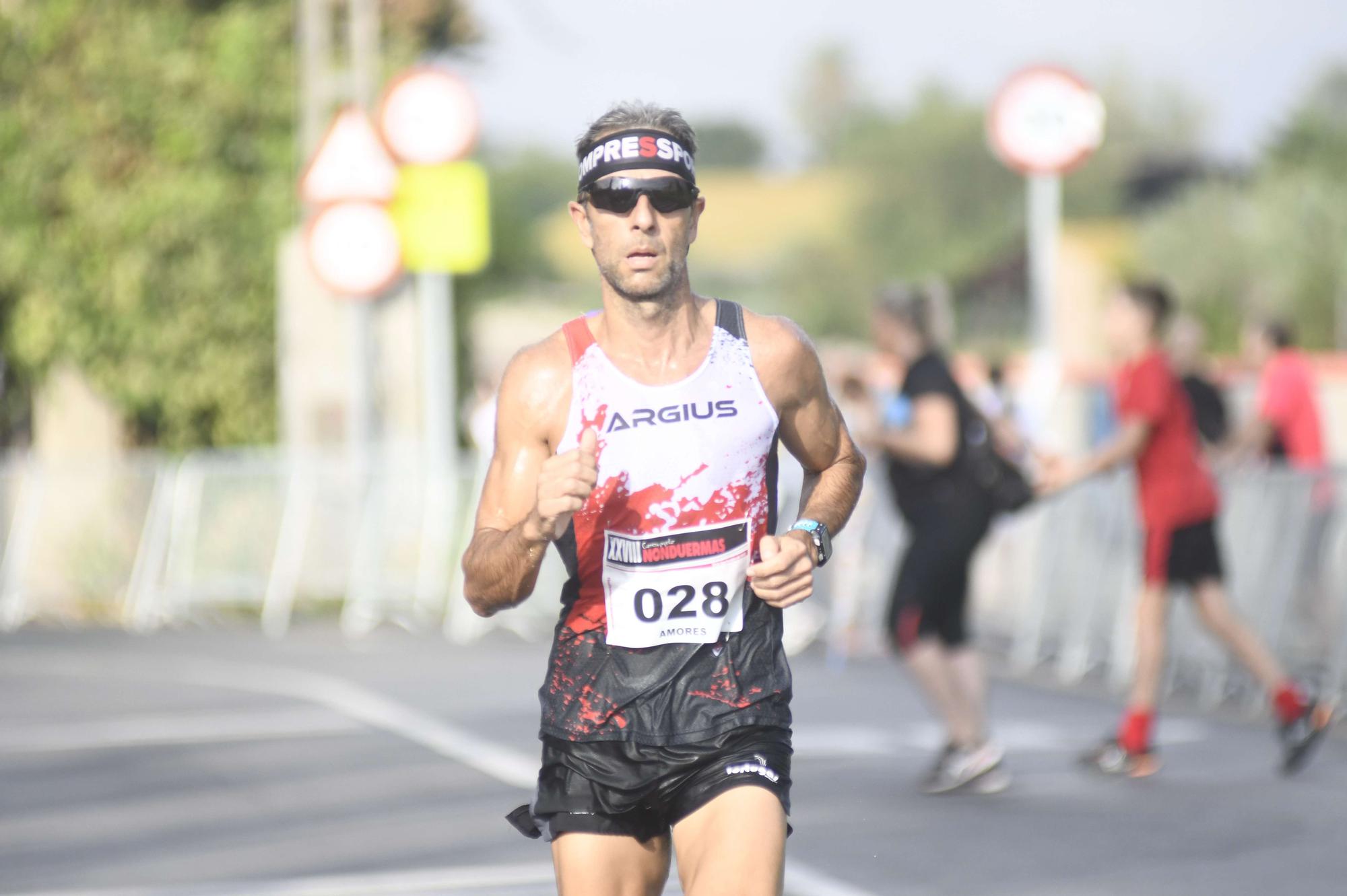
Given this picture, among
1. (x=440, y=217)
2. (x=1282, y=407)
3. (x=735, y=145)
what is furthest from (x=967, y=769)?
(x=735, y=145)

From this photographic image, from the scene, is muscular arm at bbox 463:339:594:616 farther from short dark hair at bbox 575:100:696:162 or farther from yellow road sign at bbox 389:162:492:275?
yellow road sign at bbox 389:162:492:275

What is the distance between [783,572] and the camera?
4367mm

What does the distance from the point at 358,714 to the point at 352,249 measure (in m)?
6.98

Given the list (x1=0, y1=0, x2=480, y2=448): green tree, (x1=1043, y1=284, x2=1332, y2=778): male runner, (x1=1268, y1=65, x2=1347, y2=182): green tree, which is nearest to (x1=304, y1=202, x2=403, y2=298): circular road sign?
(x1=0, y1=0, x2=480, y2=448): green tree

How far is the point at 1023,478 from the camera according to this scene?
9500 millimetres

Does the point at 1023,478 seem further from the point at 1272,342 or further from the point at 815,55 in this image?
the point at 815,55

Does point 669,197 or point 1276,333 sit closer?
point 669,197

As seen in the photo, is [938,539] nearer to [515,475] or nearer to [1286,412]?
[515,475]

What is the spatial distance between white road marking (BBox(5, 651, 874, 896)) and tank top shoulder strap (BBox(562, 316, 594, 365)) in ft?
10.2

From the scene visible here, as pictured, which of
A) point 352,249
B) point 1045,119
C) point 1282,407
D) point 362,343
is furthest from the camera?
point 362,343

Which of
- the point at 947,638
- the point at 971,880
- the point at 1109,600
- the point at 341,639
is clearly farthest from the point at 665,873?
the point at 341,639

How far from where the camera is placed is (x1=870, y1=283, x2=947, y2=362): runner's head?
9.45m

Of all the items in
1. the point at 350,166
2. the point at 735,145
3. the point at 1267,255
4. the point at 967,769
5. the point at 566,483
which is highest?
the point at 735,145

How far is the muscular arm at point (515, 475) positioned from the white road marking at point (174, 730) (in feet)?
23.2
